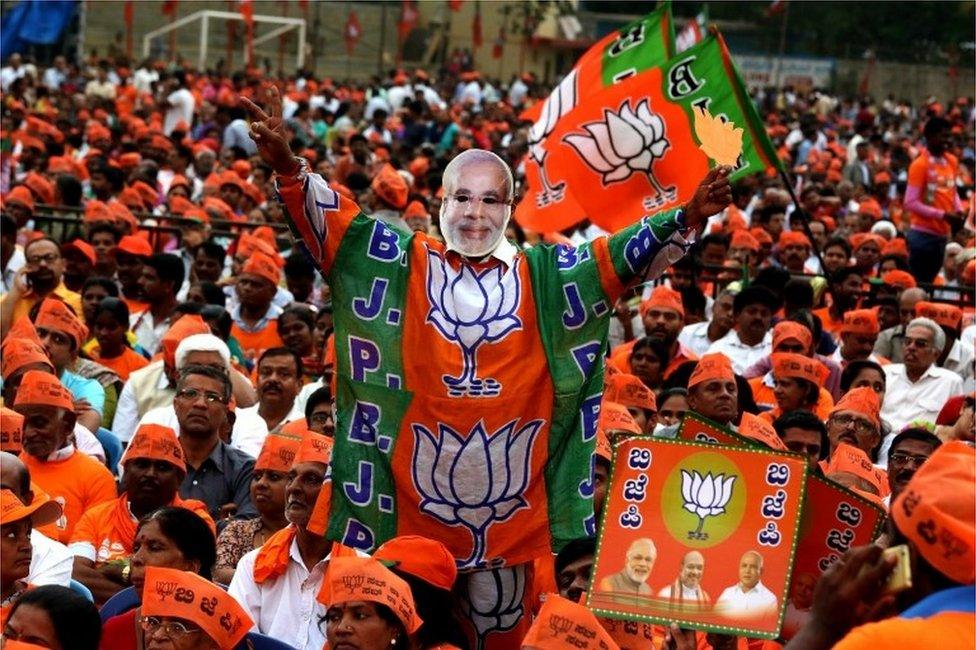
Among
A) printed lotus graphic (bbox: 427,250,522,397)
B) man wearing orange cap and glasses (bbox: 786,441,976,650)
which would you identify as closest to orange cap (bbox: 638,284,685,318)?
printed lotus graphic (bbox: 427,250,522,397)

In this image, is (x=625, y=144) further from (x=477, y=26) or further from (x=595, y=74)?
(x=477, y=26)

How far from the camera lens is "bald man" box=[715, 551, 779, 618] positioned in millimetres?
4773

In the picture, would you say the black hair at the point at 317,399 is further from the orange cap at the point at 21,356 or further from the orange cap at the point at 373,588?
the orange cap at the point at 373,588

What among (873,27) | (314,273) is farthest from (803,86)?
(314,273)

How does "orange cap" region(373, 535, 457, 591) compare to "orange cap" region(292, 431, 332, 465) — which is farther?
"orange cap" region(292, 431, 332, 465)

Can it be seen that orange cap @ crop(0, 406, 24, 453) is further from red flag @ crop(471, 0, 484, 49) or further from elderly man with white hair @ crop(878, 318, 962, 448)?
red flag @ crop(471, 0, 484, 49)

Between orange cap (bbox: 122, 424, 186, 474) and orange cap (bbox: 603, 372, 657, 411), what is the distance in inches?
89.6

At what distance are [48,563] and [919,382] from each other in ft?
20.0

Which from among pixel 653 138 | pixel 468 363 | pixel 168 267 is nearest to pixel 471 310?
pixel 468 363

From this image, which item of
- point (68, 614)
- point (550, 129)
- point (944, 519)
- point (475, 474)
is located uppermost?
point (550, 129)

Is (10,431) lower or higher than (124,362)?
higher

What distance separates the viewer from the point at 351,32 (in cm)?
4803

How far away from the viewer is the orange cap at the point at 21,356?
31.3 feet

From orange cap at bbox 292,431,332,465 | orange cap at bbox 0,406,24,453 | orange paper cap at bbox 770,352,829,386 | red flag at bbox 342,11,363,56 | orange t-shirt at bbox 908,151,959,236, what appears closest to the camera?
orange cap at bbox 292,431,332,465
